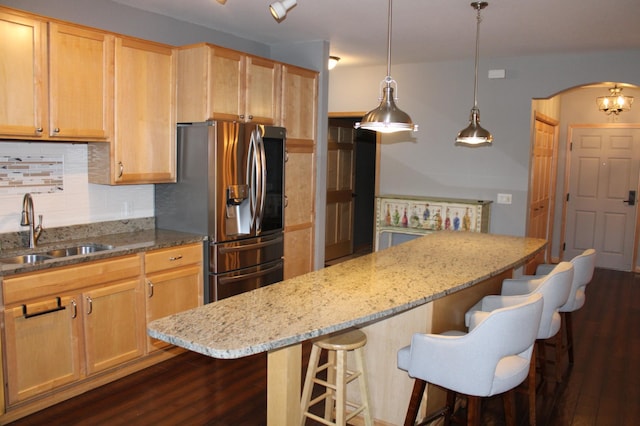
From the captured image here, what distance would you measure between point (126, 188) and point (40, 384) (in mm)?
1570

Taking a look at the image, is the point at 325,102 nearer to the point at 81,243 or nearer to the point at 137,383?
the point at 81,243

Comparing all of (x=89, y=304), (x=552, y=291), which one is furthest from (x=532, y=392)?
(x=89, y=304)

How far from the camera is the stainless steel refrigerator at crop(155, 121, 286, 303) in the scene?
3.84 m

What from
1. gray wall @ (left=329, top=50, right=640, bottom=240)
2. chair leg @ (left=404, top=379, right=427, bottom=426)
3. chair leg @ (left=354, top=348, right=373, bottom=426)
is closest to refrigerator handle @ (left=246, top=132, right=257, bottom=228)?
chair leg @ (left=354, top=348, right=373, bottom=426)

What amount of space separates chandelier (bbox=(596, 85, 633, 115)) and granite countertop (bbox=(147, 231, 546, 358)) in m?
4.15

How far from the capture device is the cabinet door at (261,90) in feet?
13.7

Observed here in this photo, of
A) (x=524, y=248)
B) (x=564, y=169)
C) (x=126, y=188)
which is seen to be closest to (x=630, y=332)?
(x=524, y=248)

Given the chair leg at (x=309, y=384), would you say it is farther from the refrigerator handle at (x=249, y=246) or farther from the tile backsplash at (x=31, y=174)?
the tile backsplash at (x=31, y=174)

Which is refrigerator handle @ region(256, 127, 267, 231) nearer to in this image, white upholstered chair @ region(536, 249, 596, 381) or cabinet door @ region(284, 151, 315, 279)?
cabinet door @ region(284, 151, 315, 279)

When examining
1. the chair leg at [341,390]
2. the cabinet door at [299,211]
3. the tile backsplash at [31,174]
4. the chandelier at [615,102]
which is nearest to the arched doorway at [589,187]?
the chandelier at [615,102]

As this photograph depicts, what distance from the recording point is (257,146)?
13.3 ft

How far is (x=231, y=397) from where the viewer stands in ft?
10.7

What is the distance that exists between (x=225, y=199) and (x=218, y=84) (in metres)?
0.84

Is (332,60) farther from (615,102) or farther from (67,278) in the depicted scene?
(615,102)
